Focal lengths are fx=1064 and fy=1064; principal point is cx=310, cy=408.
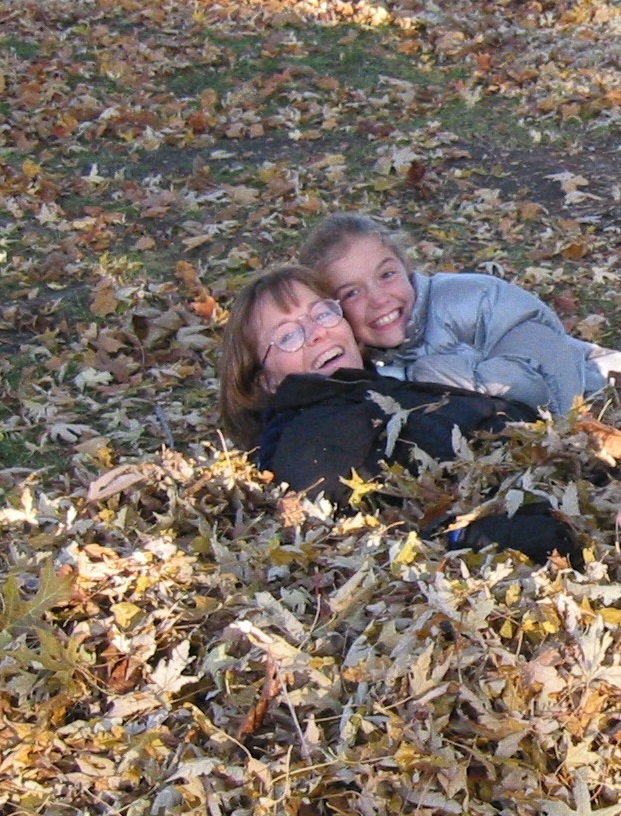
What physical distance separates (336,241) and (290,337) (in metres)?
0.70

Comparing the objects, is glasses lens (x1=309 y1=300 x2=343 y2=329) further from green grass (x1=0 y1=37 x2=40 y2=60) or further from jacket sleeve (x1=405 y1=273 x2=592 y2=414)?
green grass (x1=0 y1=37 x2=40 y2=60)

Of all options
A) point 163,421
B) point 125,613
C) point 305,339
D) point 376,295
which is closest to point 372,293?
point 376,295

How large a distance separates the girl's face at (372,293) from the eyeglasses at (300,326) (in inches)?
12.0

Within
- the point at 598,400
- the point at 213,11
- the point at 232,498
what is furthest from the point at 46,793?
the point at 213,11

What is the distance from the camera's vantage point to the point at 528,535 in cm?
265

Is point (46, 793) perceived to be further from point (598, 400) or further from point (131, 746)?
point (598, 400)

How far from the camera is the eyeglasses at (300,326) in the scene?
13.0 ft

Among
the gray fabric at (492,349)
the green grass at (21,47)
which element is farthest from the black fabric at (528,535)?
the green grass at (21,47)

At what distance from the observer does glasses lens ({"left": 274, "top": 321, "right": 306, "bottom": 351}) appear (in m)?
3.95

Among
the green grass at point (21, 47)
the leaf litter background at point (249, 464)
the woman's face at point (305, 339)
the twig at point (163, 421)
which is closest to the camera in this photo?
the leaf litter background at point (249, 464)

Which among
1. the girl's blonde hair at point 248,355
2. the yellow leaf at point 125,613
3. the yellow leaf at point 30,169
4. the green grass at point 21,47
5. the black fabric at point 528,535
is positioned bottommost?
the yellow leaf at point 30,169

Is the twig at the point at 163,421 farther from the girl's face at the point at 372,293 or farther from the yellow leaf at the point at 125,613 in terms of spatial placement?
the yellow leaf at the point at 125,613

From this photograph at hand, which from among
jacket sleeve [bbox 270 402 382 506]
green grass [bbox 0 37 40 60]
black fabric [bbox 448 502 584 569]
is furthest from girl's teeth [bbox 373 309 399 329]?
green grass [bbox 0 37 40 60]

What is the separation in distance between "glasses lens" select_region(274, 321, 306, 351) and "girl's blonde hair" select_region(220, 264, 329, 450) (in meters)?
0.12
